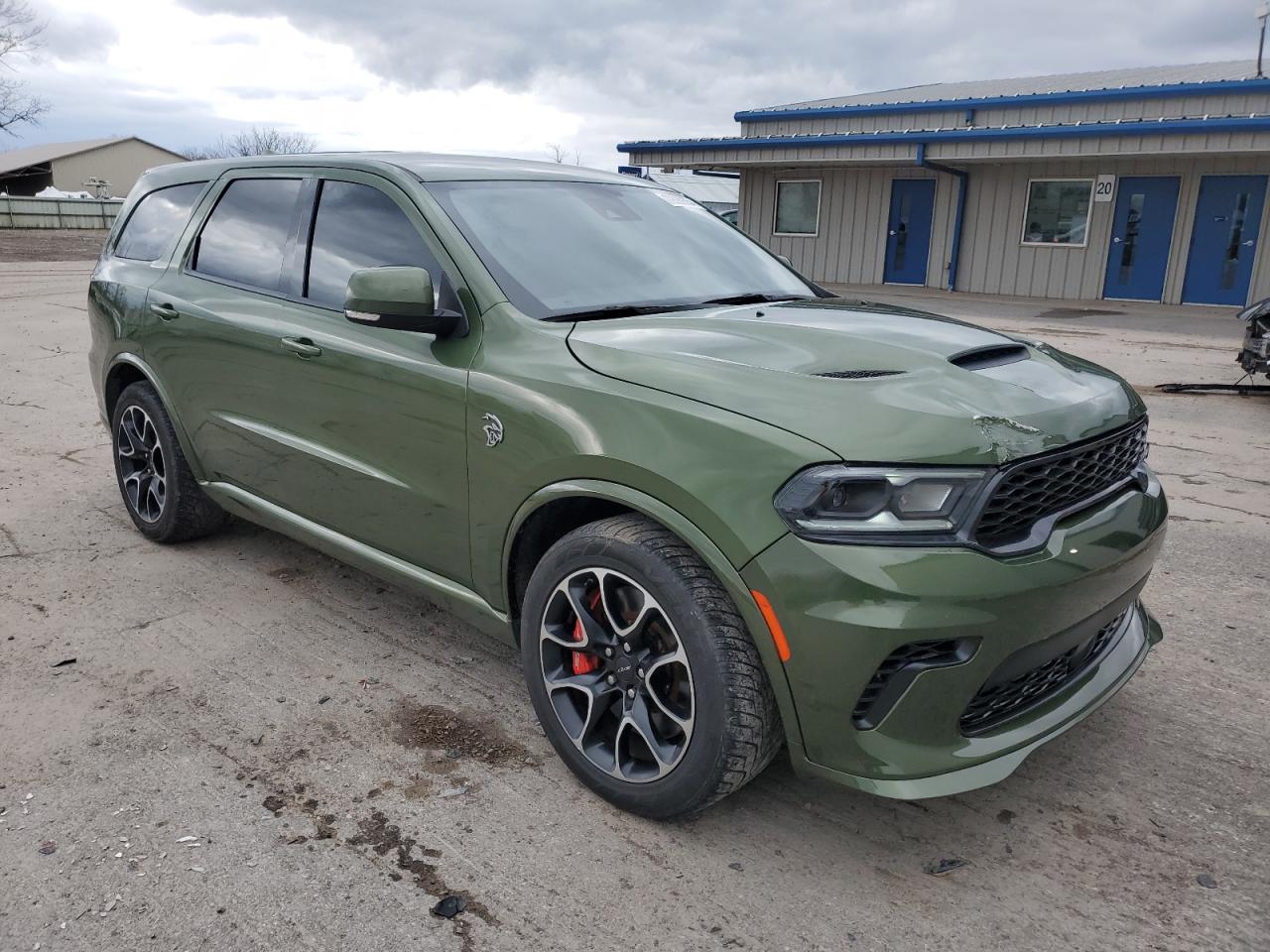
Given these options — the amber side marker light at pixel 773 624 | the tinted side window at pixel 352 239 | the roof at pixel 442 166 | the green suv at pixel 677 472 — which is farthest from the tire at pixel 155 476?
the amber side marker light at pixel 773 624

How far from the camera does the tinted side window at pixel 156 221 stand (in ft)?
14.8

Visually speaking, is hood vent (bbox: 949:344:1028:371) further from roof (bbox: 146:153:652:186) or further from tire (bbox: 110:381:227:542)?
tire (bbox: 110:381:227:542)

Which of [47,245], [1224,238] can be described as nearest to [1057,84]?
[1224,238]

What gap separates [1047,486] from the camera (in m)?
2.39

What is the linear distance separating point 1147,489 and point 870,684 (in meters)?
1.17

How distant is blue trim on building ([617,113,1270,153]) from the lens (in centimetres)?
1581

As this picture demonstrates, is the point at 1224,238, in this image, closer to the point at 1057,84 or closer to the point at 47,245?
the point at 1057,84

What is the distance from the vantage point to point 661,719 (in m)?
2.60

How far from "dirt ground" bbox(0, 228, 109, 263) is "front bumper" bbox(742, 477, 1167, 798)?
88.8 feet

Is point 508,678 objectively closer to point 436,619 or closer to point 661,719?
point 436,619

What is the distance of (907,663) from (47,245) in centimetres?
3507

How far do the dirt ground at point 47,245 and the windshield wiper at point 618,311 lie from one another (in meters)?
25.9

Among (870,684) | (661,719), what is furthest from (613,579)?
(870,684)

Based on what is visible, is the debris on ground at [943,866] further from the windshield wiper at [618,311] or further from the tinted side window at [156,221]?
the tinted side window at [156,221]
